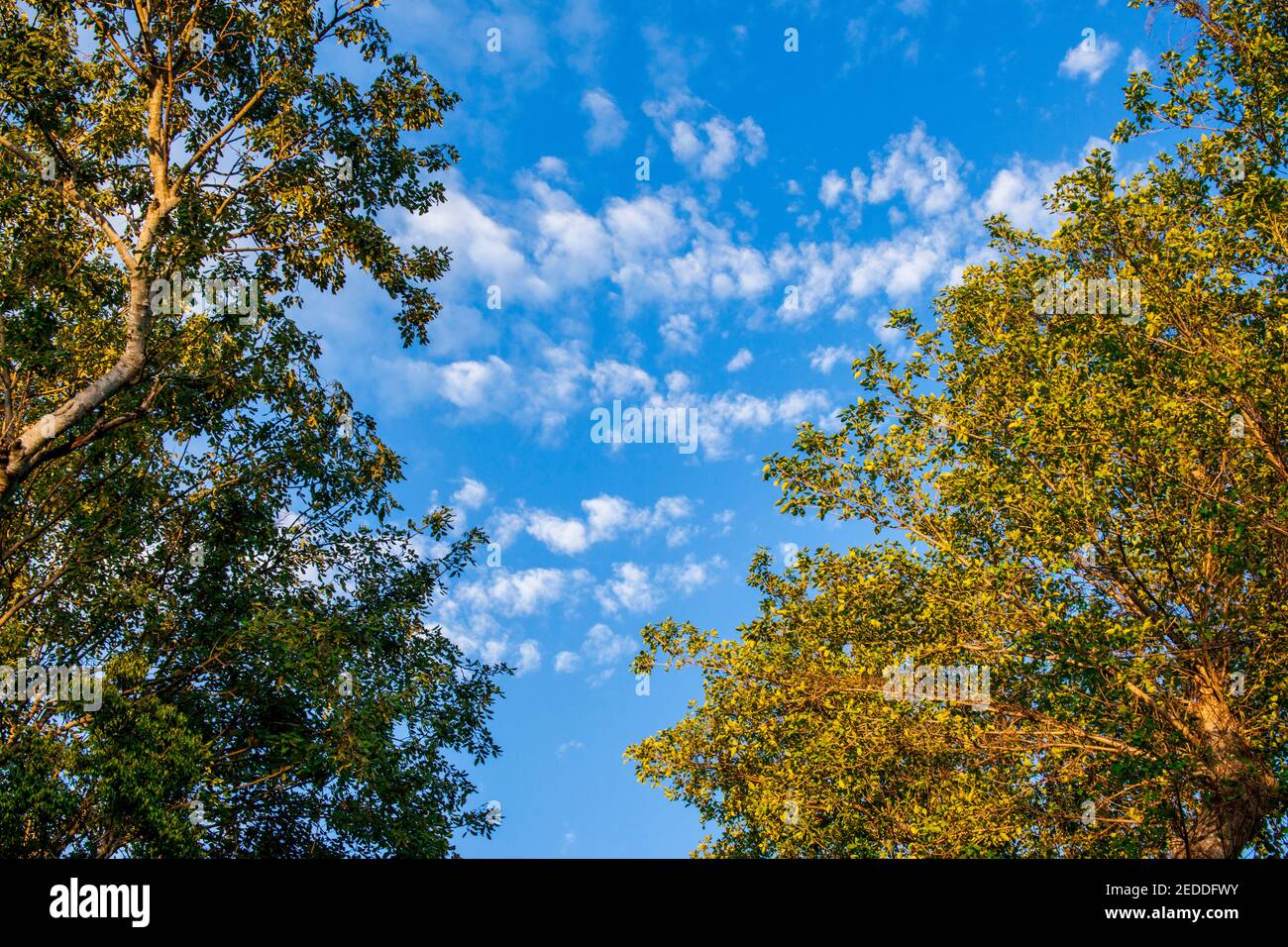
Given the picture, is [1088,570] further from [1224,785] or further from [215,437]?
[215,437]

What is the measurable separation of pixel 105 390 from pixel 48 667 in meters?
5.43

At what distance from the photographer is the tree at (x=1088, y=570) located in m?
12.5

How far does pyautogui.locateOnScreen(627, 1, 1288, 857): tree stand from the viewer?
1255cm

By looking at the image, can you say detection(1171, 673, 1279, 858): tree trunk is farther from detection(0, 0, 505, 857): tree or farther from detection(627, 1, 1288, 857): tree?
detection(0, 0, 505, 857): tree

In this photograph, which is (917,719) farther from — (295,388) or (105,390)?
(105,390)

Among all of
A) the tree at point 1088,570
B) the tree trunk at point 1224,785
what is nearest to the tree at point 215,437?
the tree at point 1088,570

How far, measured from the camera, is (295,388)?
1664 centimetres

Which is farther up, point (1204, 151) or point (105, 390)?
point (1204, 151)

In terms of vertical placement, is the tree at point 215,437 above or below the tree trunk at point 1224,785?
above

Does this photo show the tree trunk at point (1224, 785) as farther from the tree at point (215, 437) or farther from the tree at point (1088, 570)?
the tree at point (215, 437)
